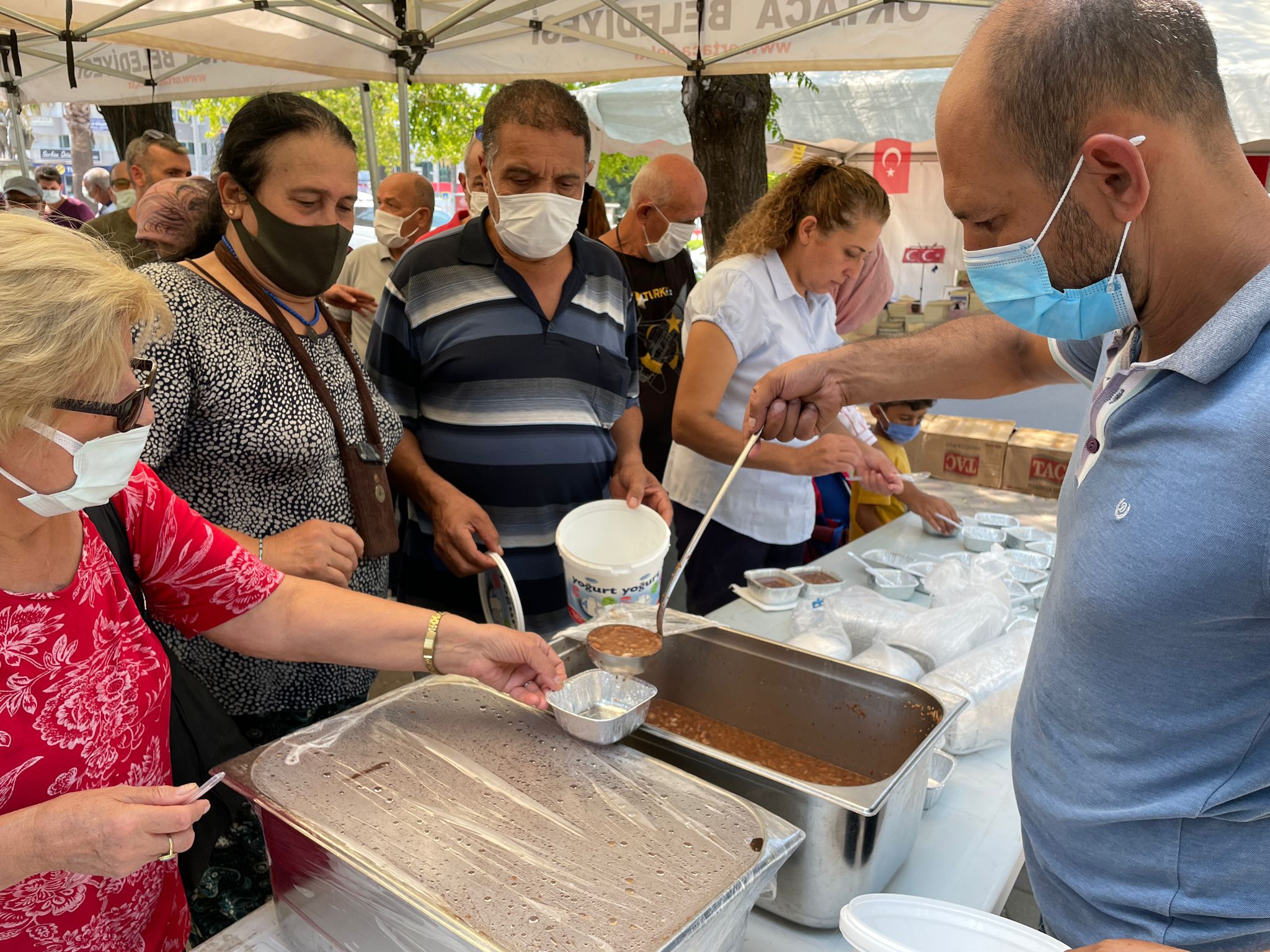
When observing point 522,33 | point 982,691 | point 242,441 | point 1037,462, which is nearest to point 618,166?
point 522,33

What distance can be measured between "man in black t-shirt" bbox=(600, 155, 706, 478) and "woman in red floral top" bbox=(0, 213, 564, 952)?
2.48 m

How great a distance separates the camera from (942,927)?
956 mm

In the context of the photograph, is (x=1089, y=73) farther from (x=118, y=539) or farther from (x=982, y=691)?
(x=118, y=539)

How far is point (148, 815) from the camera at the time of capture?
0.95 metres

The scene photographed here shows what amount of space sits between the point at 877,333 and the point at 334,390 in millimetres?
6274

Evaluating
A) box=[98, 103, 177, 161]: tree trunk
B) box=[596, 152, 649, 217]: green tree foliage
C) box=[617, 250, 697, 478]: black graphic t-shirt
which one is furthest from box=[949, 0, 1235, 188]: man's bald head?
box=[596, 152, 649, 217]: green tree foliage

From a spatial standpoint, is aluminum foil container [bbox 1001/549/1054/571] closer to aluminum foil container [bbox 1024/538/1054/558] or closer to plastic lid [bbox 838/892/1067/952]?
aluminum foil container [bbox 1024/538/1054/558]

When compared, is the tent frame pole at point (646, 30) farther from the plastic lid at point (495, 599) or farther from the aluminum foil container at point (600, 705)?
the aluminum foil container at point (600, 705)

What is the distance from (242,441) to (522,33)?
3644mm

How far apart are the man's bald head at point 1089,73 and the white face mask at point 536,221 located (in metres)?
1.33

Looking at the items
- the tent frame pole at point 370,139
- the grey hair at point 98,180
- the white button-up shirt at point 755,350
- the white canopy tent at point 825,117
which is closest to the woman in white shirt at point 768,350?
the white button-up shirt at point 755,350

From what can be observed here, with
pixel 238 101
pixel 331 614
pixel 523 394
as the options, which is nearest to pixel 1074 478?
pixel 331 614

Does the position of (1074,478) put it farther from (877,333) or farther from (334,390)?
(877,333)

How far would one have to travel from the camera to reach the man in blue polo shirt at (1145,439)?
87 centimetres
